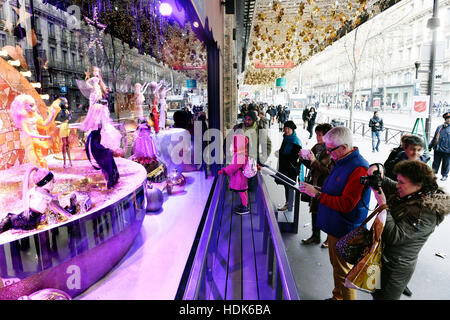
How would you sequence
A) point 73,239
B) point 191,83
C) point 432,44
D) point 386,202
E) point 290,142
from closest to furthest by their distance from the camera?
point 73,239, point 386,202, point 290,142, point 432,44, point 191,83

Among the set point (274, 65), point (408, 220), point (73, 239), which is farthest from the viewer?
point (274, 65)

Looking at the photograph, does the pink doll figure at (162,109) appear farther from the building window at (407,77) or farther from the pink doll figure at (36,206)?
the building window at (407,77)

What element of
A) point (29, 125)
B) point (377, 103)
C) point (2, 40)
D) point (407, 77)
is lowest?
point (29, 125)

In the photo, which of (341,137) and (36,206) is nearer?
(36,206)

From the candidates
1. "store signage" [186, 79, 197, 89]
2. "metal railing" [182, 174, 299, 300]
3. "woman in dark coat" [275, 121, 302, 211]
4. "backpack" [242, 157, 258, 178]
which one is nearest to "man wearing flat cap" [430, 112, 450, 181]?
"woman in dark coat" [275, 121, 302, 211]

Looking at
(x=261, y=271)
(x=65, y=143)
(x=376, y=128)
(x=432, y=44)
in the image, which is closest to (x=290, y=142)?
(x=261, y=271)

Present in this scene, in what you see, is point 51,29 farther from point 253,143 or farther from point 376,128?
point 376,128

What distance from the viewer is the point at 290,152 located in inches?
191

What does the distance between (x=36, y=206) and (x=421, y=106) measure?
25.2ft

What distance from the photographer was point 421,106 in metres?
6.71

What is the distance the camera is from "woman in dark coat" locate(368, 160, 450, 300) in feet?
6.15

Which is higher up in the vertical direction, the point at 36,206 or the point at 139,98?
the point at 139,98
